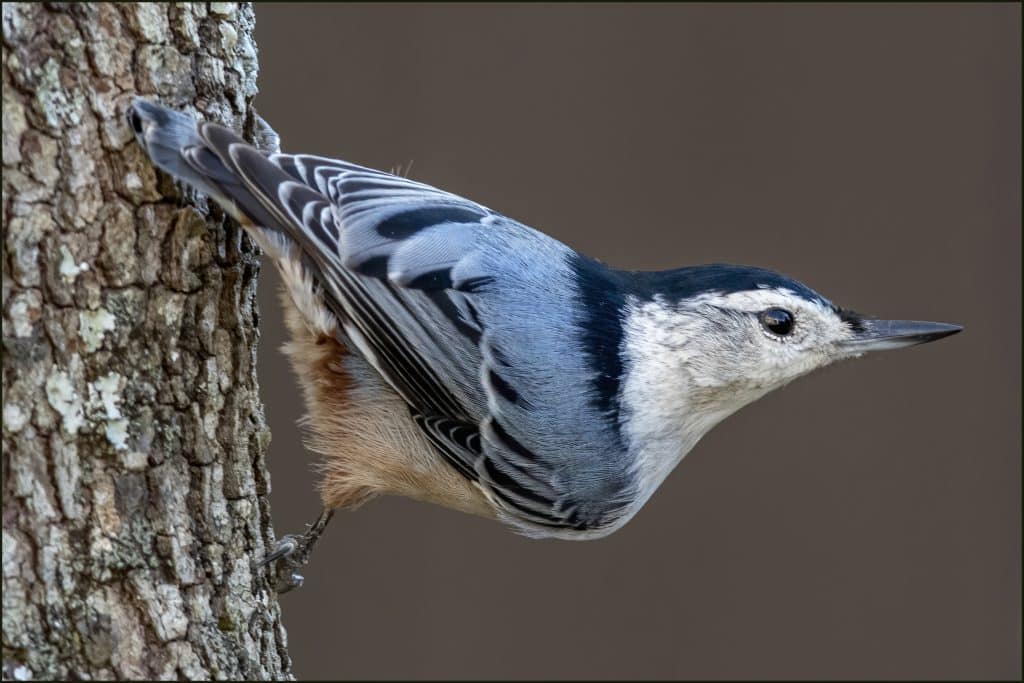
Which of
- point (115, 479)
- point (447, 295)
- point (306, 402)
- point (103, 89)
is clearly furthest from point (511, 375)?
point (103, 89)

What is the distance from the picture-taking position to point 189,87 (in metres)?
1.35

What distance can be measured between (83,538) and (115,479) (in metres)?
0.08

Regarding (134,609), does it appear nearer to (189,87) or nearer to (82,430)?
(82,430)

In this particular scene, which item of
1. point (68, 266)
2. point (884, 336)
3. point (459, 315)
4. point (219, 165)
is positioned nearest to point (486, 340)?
point (459, 315)

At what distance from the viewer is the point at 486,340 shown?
1480 millimetres

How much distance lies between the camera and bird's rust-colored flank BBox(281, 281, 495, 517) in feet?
5.20

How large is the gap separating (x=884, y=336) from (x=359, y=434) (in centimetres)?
84

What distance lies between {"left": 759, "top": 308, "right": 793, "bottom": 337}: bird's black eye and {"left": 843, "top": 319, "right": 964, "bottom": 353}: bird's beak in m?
0.10

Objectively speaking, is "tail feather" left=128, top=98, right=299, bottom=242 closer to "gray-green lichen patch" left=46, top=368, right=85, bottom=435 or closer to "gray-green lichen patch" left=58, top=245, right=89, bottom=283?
"gray-green lichen patch" left=58, top=245, right=89, bottom=283

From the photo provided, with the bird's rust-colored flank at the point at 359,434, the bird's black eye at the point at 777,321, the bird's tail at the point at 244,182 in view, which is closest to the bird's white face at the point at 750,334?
the bird's black eye at the point at 777,321

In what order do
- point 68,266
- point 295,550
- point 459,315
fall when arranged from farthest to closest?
point 295,550, point 459,315, point 68,266

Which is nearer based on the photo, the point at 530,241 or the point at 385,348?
the point at 385,348

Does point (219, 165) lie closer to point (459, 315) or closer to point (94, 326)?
point (94, 326)

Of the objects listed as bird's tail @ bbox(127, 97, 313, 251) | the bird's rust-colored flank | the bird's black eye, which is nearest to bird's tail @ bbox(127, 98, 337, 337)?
bird's tail @ bbox(127, 97, 313, 251)
